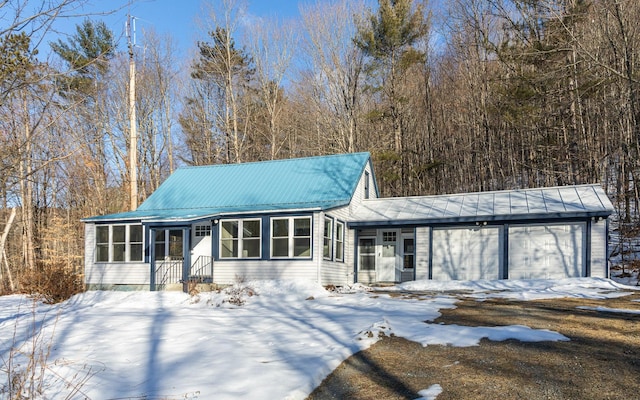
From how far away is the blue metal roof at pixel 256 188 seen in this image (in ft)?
61.8

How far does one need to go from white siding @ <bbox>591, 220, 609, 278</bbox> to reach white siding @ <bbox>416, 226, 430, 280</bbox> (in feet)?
17.6

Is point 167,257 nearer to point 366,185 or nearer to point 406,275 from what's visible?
point 366,185

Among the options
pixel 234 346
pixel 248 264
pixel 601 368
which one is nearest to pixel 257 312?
pixel 234 346

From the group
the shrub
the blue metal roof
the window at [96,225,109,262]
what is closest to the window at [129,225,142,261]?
the blue metal roof

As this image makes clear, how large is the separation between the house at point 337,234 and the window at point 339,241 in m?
0.04

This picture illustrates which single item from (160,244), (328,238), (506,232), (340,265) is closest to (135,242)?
(160,244)

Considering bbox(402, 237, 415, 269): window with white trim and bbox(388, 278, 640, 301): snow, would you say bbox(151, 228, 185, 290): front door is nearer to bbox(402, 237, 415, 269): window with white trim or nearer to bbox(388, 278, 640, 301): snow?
bbox(388, 278, 640, 301): snow

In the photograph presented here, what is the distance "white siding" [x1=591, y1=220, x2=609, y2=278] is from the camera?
52.3 ft

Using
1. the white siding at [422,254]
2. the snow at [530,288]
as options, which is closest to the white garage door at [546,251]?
the snow at [530,288]

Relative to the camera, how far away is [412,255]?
760 inches

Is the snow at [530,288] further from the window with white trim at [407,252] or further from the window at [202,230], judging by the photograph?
the window at [202,230]

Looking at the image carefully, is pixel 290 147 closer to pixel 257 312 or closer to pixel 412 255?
pixel 412 255

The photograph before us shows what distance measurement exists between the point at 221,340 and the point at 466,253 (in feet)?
39.3

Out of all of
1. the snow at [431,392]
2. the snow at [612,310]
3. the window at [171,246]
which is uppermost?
the window at [171,246]
